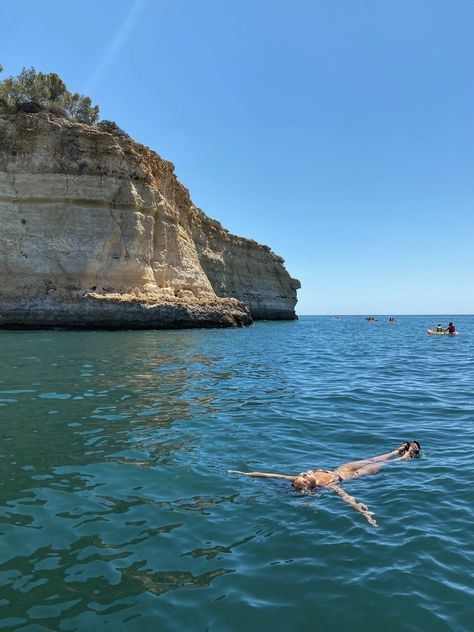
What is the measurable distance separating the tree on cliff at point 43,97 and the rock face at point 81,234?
7.51ft

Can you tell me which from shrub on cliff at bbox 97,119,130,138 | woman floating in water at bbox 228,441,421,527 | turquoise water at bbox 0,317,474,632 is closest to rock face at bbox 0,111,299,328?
shrub on cliff at bbox 97,119,130,138

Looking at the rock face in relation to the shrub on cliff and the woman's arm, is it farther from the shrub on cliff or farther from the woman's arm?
the woman's arm

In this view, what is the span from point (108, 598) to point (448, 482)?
4331 mm

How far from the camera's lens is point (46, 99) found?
128ft

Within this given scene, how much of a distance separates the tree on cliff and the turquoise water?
31.3m

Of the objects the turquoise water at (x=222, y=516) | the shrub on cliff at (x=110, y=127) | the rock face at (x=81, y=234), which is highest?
the shrub on cliff at (x=110, y=127)

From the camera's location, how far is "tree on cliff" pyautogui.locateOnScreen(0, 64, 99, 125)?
3569 cm

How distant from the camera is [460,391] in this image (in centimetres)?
1264

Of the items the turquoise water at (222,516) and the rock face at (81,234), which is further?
the rock face at (81,234)

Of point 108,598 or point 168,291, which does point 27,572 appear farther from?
point 168,291

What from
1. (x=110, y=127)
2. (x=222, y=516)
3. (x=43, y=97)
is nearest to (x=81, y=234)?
(x=110, y=127)

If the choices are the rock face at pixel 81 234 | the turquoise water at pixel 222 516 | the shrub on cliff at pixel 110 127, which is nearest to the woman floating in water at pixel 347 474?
the turquoise water at pixel 222 516

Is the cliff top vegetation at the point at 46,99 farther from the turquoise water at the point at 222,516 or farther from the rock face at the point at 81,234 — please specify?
the turquoise water at the point at 222,516

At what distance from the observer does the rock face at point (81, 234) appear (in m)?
31.9
